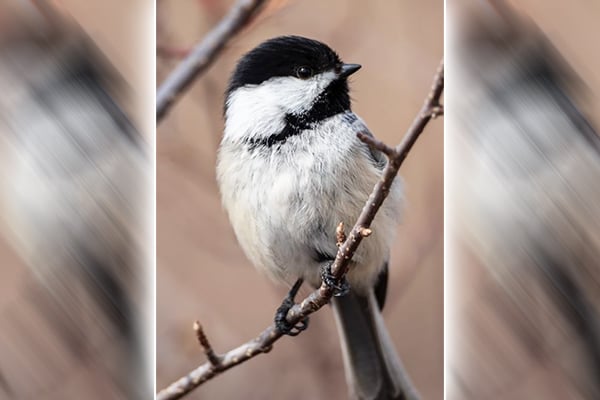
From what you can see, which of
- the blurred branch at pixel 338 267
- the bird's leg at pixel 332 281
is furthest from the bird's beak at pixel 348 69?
the bird's leg at pixel 332 281

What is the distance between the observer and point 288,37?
5.77 feet

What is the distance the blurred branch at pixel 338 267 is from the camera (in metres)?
1.52

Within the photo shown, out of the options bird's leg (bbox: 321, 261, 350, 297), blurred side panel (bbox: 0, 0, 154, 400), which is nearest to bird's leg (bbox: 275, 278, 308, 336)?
bird's leg (bbox: 321, 261, 350, 297)

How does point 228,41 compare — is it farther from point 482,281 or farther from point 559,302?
point 559,302

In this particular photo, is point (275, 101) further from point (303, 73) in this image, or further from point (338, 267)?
point (338, 267)

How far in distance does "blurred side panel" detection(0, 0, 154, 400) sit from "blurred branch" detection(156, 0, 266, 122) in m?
0.06

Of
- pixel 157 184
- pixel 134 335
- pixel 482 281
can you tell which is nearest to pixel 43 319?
pixel 134 335

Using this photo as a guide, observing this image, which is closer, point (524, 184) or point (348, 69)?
point (348, 69)

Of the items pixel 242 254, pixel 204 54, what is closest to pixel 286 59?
pixel 204 54

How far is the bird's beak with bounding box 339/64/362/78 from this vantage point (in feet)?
5.74

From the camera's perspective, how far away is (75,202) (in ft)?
6.26

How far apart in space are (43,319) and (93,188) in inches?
13.2

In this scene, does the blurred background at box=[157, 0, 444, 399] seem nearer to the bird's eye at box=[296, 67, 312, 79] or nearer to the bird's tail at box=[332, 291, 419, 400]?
the bird's tail at box=[332, 291, 419, 400]

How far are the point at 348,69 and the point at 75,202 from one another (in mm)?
725
